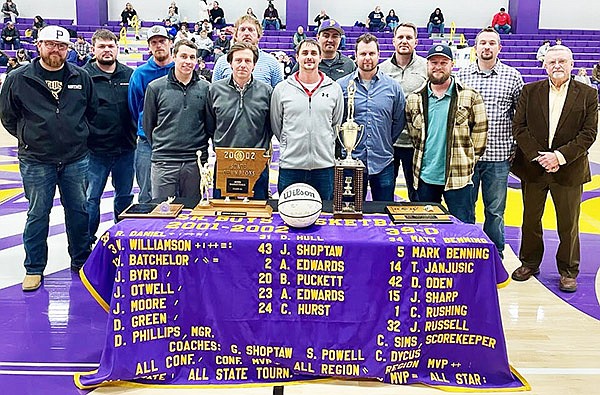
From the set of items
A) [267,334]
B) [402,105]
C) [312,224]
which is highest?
[402,105]

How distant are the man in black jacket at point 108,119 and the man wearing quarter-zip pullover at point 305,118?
1390 millimetres

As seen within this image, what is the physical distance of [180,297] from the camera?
296cm

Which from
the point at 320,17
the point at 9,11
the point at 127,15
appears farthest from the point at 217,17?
the point at 9,11

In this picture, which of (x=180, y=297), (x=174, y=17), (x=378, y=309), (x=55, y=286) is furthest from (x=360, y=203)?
(x=174, y=17)

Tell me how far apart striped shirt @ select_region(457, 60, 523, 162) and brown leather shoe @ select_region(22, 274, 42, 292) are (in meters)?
3.14

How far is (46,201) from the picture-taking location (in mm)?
4203

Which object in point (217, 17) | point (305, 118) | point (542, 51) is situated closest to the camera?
point (305, 118)

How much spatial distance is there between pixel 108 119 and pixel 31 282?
49.5 inches

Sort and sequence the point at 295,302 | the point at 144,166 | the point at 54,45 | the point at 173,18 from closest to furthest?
the point at 295,302 → the point at 54,45 → the point at 144,166 → the point at 173,18

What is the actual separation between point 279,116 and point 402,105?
2.73 ft

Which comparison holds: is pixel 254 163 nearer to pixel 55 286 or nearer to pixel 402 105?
pixel 402 105

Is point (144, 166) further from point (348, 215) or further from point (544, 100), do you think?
point (544, 100)

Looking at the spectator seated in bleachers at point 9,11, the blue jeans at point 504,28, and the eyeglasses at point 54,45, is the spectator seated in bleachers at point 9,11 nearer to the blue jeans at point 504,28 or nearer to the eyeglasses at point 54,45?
the blue jeans at point 504,28

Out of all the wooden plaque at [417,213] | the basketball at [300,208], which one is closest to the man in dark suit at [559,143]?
the wooden plaque at [417,213]
